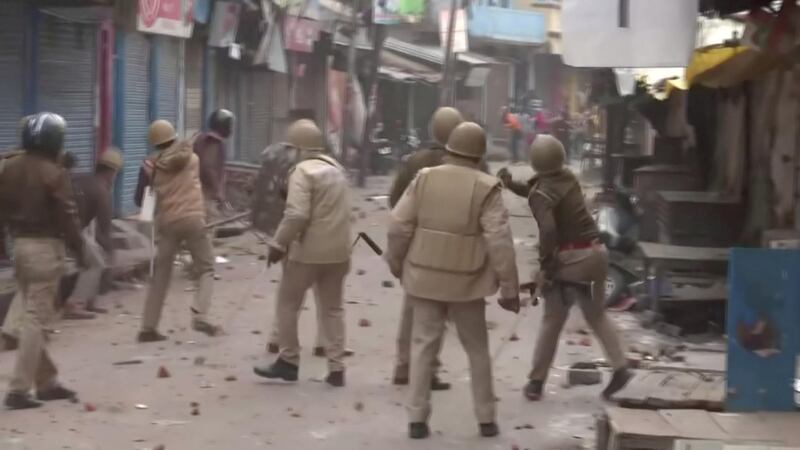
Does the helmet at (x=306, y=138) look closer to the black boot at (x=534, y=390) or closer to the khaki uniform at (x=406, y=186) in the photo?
the khaki uniform at (x=406, y=186)

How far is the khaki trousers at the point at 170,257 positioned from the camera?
9961 millimetres

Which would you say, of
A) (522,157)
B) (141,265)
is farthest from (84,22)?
(522,157)

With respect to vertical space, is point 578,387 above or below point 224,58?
below

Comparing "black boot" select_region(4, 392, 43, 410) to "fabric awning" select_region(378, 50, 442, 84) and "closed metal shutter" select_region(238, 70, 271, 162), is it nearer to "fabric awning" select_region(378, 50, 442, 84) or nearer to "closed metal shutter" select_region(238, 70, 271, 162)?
"closed metal shutter" select_region(238, 70, 271, 162)

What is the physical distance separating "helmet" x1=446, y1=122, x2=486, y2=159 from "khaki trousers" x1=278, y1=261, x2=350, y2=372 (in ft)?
5.14


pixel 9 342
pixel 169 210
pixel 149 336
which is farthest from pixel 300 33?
pixel 9 342

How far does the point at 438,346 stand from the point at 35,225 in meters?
2.47

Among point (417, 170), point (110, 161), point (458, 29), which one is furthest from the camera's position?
point (458, 29)

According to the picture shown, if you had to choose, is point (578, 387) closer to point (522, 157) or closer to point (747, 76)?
point (747, 76)

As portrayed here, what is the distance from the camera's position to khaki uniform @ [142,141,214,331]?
9.95m

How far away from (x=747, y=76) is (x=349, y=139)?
59.0ft

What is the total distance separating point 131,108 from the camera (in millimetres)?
17203

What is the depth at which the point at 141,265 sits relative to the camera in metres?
13.6

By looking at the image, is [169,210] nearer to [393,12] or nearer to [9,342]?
[9,342]
